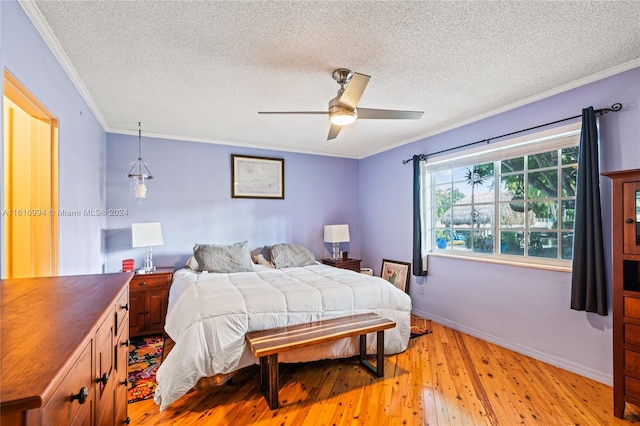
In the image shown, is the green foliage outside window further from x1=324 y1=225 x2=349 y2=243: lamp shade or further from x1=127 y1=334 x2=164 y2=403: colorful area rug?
x1=127 y1=334 x2=164 y2=403: colorful area rug

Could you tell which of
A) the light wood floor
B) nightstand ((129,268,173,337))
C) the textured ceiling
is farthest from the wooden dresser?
nightstand ((129,268,173,337))

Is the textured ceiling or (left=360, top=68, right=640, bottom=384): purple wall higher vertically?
the textured ceiling

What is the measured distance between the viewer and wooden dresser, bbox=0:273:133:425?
0.56 metres

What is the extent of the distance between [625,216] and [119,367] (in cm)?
301

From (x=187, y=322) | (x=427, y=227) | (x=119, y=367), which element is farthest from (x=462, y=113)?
(x=119, y=367)

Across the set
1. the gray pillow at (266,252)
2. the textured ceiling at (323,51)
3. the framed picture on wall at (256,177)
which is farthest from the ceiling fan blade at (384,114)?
the gray pillow at (266,252)

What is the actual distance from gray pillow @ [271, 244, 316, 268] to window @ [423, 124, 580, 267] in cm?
169

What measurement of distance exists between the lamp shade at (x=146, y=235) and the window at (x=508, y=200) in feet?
10.9

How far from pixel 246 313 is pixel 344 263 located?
8.29 feet

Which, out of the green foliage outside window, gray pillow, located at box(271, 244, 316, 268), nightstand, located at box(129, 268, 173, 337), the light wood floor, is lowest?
the light wood floor

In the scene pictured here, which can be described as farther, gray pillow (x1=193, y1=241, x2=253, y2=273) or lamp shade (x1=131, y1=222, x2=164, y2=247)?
gray pillow (x1=193, y1=241, x2=253, y2=273)

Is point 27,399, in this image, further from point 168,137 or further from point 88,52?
point 168,137

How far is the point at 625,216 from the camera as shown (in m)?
1.98

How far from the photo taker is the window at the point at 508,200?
9.07 feet
